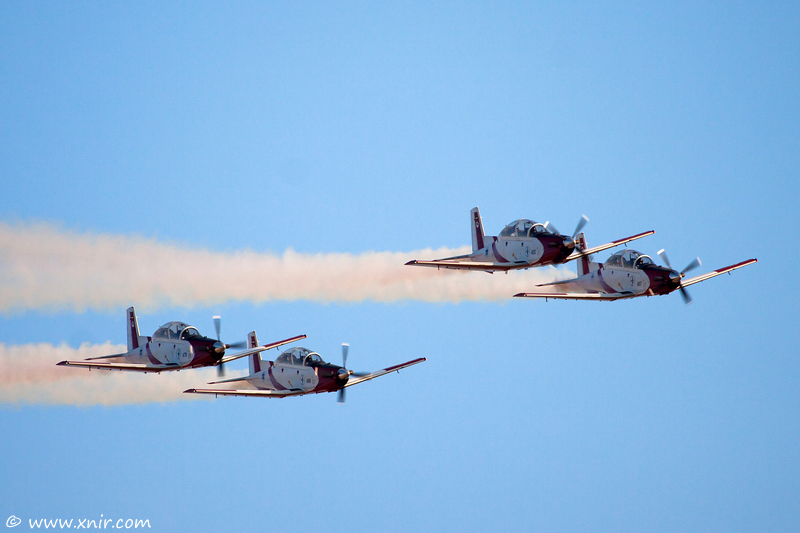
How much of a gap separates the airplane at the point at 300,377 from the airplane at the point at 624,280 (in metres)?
10.3

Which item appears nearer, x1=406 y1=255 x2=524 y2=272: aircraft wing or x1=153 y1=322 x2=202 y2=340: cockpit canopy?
x1=153 y1=322 x2=202 y2=340: cockpit canopy

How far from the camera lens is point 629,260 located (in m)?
81.4

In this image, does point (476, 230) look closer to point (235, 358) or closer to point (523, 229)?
point (523, 229)

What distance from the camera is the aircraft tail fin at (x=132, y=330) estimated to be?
3346 inches

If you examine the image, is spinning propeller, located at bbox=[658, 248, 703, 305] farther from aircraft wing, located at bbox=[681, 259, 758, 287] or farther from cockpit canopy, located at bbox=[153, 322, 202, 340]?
cockpit canopy, located at bbox=[153, 322, 202, 340]

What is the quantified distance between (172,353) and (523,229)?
70.3ft

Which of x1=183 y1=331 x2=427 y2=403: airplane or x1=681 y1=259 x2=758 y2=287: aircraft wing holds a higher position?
x1=681 y1=259 x2=758 y2=287: aircraft wing

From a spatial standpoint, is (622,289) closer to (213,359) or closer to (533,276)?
(533,276)

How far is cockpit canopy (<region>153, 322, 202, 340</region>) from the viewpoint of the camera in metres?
81.4

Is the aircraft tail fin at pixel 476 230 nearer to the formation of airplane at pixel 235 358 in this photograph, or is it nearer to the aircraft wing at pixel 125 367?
the formation of airplane at pixel 235 358

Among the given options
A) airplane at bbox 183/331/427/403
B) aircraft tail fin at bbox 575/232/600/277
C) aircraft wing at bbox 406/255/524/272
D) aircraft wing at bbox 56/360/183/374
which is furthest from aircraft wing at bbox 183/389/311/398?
aircraft tail fin at bbox 575/232/600/277

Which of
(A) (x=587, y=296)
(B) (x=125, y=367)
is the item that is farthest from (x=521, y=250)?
(B) (x=125, y=367)

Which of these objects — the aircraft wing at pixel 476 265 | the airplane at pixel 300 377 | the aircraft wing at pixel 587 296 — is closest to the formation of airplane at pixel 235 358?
the airplane at pixel 300 377

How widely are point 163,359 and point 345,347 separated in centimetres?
1094
